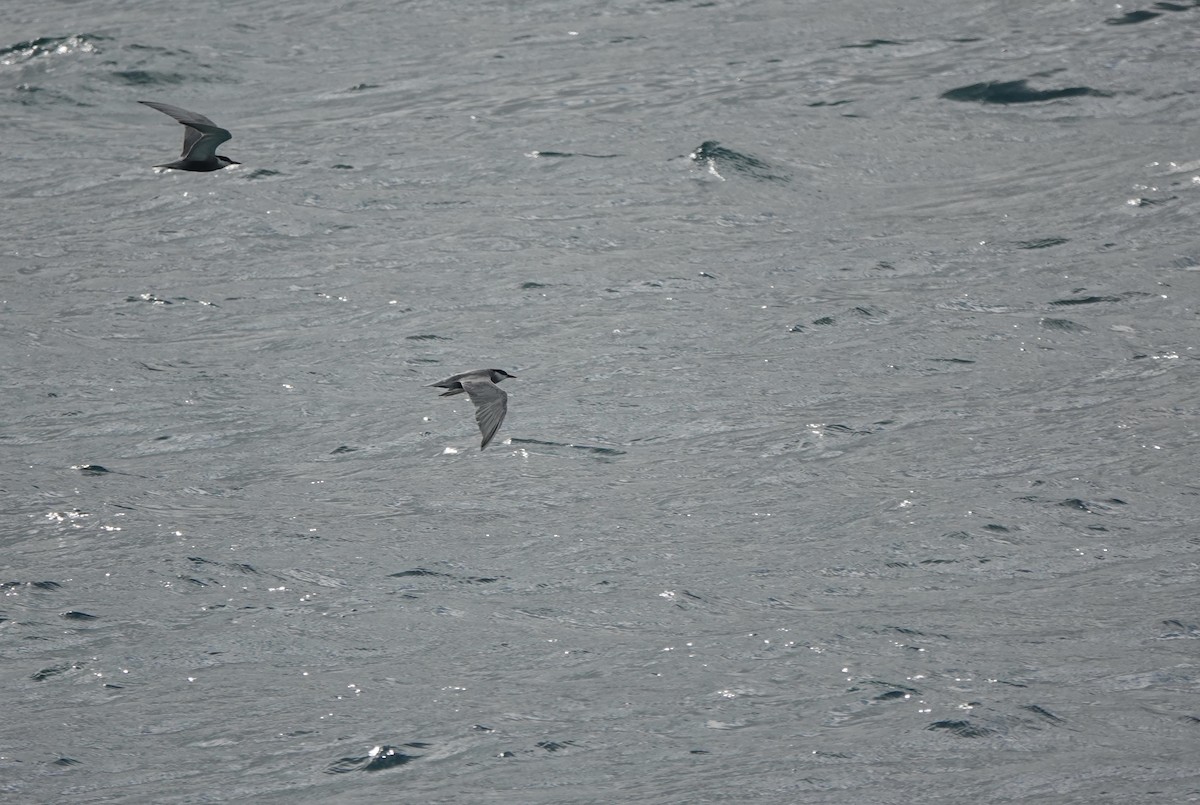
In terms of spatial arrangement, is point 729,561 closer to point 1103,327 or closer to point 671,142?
point 1103,327

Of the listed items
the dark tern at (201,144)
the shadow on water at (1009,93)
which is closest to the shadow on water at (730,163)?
the shadow on water at (1009,93)

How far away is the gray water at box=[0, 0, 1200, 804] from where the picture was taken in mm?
8867

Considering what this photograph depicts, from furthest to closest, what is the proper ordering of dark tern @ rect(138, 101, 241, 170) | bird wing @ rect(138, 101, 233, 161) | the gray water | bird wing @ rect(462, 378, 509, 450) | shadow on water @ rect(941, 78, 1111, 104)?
shadow on water @ rect(941, 78, 1111, 104) < dark tern @ rect(138, 101, 241, 170) < bird wing @ rect(138, 101, 233, 161) < bird wing @ rect(462, 378, 509, 450) < the gray water

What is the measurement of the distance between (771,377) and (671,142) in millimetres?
4217

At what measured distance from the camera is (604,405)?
1215 cm

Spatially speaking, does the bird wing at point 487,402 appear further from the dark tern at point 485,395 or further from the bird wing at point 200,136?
the bird wing at point 200,136

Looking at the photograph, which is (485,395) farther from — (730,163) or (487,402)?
(730,163)

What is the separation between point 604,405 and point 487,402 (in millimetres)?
2361

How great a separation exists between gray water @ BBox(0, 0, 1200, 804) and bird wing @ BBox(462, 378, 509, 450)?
1025 millimetres

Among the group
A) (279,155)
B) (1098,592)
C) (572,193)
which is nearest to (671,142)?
(572,193)

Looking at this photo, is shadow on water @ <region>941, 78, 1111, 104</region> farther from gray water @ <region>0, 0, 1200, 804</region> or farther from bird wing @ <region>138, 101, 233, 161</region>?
bird wing @ <region>138, 101, 233, 161</region>

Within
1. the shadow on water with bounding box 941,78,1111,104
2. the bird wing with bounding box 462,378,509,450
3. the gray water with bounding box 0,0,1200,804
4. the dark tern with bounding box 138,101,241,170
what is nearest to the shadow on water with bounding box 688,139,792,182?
the gray water with bounding box 0,0,1200,804

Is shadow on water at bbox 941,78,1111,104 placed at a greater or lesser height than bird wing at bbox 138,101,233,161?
lesser

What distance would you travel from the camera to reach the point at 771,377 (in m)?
12.4
